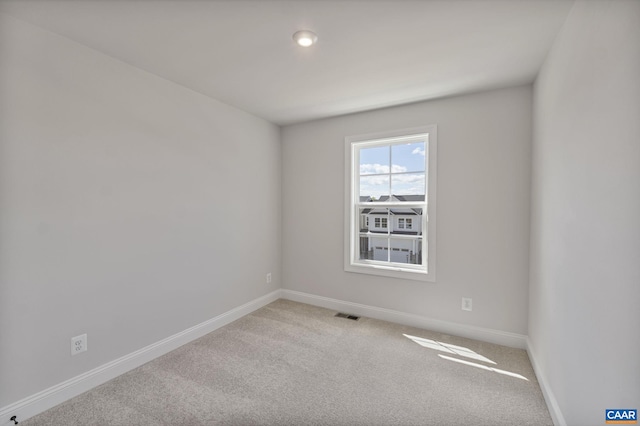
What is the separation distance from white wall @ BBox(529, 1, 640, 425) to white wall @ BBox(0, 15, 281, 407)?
2916 millimetres

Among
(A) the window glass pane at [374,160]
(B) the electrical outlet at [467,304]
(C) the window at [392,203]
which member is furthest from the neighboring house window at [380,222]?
(B) the electrical outlet at [467,304]

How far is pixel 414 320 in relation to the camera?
316 centimetres

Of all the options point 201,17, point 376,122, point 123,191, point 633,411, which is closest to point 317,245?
point 376,122

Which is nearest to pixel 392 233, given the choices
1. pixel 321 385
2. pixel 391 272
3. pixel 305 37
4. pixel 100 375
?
pixel 391 272

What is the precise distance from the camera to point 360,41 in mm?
1951

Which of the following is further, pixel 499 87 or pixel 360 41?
pixel 499 87

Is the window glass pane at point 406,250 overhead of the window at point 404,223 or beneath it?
beneath

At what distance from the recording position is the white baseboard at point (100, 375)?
1.77 metres

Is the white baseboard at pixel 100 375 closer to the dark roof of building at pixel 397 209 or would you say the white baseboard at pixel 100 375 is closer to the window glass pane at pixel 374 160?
the dark roof of building at pixel 397 209

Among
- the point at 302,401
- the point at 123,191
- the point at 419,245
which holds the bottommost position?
the point at 302,401

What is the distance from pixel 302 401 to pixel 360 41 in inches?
97.5

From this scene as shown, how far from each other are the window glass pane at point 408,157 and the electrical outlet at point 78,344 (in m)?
3.20

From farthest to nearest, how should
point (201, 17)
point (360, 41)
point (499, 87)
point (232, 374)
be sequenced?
point (499, 87), point (232, 374), point (360, 41), point (201, 17)

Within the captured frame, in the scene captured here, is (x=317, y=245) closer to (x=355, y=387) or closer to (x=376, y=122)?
(x=376, y=122)
